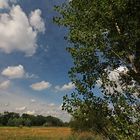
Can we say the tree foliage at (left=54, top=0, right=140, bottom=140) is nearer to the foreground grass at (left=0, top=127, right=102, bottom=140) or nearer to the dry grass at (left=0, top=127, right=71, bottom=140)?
the foreground grass at (left=0, top=127, right=102, bottom=140)

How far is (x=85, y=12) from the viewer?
1938cm

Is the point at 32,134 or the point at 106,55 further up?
the point at 32,134

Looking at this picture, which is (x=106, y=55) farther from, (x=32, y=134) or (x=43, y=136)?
(x=32, y=134)

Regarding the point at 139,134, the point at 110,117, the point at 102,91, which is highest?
the point at 102,91

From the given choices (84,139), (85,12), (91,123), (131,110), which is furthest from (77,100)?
(84,139)

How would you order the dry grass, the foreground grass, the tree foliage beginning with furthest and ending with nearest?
the dry grass → the foreground grass → the tree foliage

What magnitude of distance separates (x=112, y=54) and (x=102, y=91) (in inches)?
78.3

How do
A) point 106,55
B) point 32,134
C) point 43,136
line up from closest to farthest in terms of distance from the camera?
point 106,55 → point 43,136 → point 32,134

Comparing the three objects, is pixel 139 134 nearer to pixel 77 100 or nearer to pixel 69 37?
pixel 77 100

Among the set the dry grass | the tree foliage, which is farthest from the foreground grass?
the tree foliage

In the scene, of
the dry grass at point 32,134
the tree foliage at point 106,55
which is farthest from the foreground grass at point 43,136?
the tree foliage at point 106,55

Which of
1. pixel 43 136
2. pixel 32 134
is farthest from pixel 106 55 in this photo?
pixel 32 134

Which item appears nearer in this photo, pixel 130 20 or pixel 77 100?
pixel 130 20

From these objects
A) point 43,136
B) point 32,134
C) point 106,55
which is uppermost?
point 32,134
